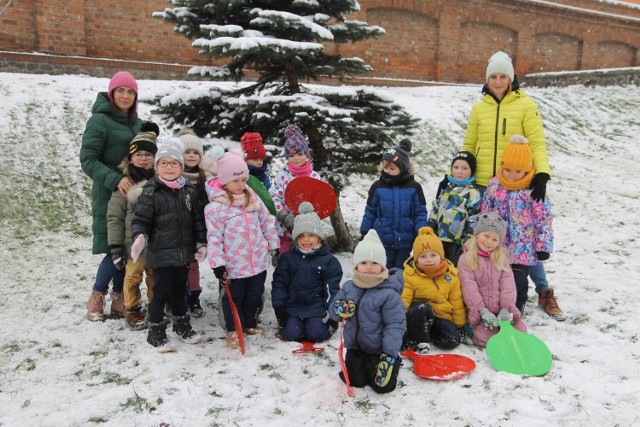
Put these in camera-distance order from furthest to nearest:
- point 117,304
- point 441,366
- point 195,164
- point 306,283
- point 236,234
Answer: point 117,304
point 195,164
point 306,283
point 236,234
point 441,366

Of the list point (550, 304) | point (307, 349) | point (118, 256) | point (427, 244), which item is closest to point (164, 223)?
point (118, 256)

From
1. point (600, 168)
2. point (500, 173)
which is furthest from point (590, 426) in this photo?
point (600, 168)

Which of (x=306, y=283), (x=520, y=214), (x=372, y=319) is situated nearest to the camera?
(x=372, y=319)

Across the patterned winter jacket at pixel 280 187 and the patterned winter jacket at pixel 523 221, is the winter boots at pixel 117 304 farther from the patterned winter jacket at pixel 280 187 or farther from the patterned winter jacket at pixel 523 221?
the patterned winter jacket at pixel 523 221

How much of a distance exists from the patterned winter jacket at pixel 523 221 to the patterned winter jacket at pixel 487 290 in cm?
34

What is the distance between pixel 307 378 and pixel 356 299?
27.6 inches

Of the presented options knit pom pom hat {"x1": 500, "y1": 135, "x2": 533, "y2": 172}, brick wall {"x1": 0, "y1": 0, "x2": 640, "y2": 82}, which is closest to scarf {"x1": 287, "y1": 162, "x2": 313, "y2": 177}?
knit pom pom hat {"x1": 500, "y1": 135, "x2": 533, "y2": 172}

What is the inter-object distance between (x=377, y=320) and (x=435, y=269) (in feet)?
2.80

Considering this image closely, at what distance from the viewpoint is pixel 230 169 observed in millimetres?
3883

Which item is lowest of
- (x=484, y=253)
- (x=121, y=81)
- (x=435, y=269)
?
(x=435, y=269)

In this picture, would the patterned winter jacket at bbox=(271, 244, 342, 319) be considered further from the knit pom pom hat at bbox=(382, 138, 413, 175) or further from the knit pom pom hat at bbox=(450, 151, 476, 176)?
the knit pom pom hat at bbox=(450, 151, 476, 176)

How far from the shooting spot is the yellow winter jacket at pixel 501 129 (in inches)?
170

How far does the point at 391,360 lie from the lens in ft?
Result: 10.8

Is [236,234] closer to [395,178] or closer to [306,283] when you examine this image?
[306,283]
